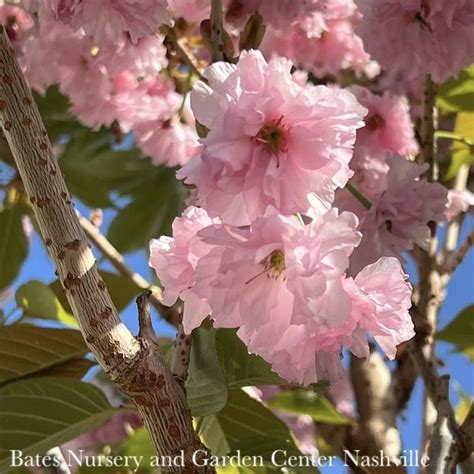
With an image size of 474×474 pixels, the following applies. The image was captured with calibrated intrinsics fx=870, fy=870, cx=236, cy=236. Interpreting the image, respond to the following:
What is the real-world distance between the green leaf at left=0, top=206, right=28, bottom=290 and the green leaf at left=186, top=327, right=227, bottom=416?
2.45 feet

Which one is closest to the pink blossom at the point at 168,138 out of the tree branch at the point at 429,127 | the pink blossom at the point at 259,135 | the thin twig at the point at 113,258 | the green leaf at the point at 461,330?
the thin twig at the point at 113,258

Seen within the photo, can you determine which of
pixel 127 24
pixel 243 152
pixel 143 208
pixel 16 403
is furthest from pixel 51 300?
pixel 143 208

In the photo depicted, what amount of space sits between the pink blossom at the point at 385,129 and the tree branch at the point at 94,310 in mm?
436

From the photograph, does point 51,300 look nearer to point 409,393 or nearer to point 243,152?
point 243,152

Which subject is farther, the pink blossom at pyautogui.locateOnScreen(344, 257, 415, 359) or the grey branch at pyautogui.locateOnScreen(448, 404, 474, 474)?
the grey branch at pyautogui.locateOnScreen(448, 404, 474, 474)

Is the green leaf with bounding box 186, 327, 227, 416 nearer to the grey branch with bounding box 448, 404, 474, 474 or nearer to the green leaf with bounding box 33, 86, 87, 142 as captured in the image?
the grey branch with bounding box 448, 404, 474, 474

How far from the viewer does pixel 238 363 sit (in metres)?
0.70

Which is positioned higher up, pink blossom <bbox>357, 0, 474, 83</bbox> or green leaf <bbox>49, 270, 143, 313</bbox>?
pink blossom <bbox>357, 0, 474, 83</bbox>

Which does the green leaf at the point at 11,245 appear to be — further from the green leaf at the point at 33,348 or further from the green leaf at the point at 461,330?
the green leaf at the point at 461,330

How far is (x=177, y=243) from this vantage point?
0.57 meters

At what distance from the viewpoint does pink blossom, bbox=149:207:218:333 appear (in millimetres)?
562

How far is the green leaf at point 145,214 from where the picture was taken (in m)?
1.47

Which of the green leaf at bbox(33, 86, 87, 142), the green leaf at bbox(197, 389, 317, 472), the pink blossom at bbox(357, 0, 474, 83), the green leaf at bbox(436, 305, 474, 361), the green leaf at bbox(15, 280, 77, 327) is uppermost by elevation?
the green leaf at bbox(33, 86, 87, 142)

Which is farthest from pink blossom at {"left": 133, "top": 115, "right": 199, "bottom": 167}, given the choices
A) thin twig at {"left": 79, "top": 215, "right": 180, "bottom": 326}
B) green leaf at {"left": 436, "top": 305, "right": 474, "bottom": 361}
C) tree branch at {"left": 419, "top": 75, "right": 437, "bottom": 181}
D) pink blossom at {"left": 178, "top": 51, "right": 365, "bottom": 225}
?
pink blossom at {"left": 178, "top": 51, "right": 365, "bottom": 225}
